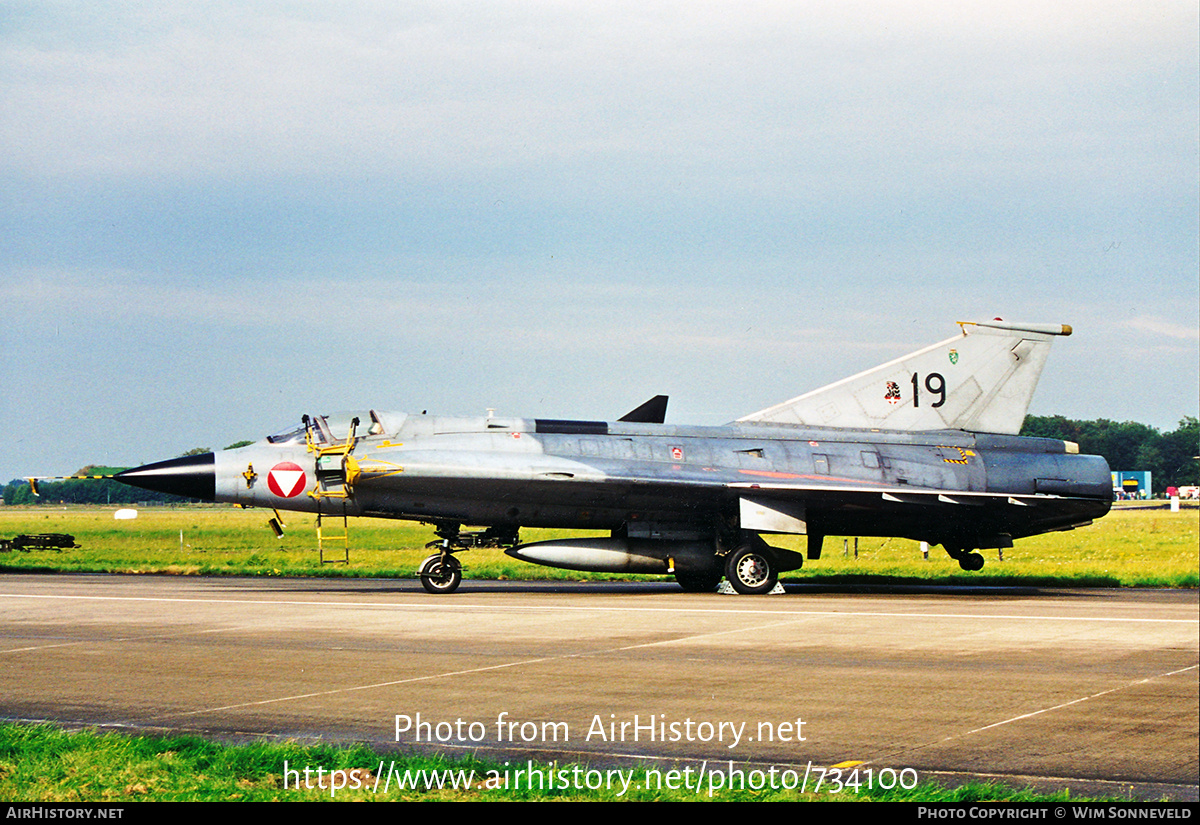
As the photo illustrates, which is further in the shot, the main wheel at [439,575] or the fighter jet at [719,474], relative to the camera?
the main wheel at [439,575]

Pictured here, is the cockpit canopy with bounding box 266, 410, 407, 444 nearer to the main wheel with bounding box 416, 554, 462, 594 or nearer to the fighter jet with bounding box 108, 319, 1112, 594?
the fighter jet with bounding box 108, 319, 1112, 594

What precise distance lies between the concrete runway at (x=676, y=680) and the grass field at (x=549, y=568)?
424cm

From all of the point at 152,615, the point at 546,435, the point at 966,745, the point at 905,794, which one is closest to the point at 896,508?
the point at 546,435

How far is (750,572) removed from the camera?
20.7m

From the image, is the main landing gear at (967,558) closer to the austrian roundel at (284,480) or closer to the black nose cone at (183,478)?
the austrian roundel at (284,480)

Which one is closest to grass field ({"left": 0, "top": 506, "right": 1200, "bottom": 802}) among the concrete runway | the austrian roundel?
the concrete runway

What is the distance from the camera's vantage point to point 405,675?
10484 millimetres

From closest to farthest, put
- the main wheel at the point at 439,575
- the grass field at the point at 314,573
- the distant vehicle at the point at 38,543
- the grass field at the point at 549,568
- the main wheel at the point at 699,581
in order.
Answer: the grass field at the point at 314,573 < the main wheel at the point at 439,575 < the main wheel at the point at 699,581 < the grass field at the point at 549,568 < the distant vehicle at the point at 38,543

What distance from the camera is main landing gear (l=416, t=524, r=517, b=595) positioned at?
20.5 metres

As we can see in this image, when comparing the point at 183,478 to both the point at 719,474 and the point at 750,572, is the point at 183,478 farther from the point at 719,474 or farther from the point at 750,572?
the point at 750,572

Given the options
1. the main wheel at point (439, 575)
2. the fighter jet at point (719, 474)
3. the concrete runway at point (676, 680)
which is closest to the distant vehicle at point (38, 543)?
the fighter jet at point (719, 474)

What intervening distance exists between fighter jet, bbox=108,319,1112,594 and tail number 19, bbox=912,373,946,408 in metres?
0.04

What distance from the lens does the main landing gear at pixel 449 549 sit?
2050cm

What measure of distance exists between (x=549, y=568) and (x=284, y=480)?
966 cm
